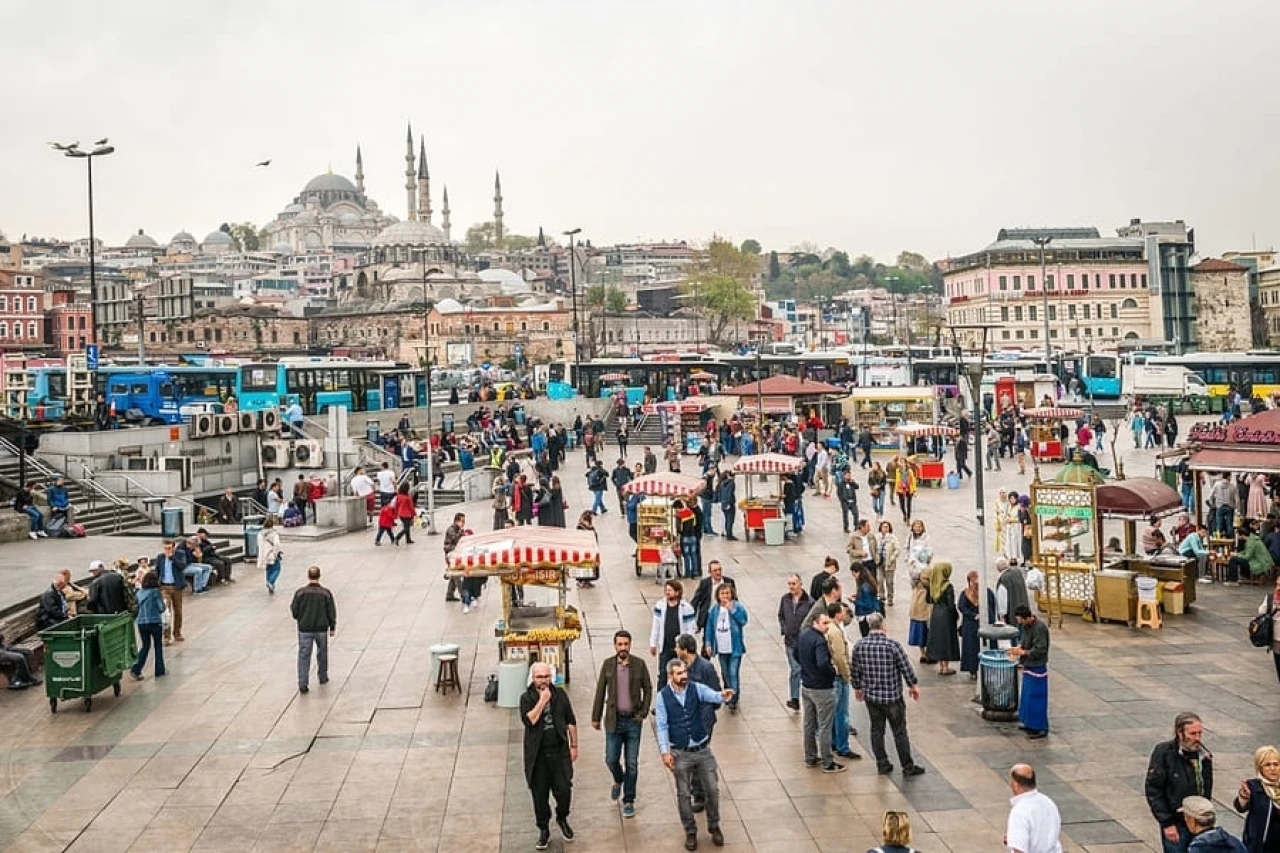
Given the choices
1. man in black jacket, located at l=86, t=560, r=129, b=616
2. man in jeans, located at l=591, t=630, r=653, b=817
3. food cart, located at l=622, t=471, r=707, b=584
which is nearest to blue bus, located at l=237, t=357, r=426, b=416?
food cart, located at l=622, t=471, r=707, b=584

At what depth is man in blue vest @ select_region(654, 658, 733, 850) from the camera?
8.00 m

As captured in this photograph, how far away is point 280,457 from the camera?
3538cm

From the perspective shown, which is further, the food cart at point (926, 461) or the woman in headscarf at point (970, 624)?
the food cart at point (926, 461)

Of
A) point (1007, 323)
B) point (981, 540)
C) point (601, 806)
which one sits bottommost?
point (601, 806)

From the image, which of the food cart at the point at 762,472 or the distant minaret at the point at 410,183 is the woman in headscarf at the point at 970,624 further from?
the distant minaret at the point at 410,183

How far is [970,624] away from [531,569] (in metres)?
4.59

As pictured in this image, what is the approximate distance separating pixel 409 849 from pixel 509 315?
114363 millimetres

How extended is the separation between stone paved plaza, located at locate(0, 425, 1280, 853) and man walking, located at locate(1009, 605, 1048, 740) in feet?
0.65

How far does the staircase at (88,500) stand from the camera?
973 inches

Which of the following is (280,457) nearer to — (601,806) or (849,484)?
(849,484)

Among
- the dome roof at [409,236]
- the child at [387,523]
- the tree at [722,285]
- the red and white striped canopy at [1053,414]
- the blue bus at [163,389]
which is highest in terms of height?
the dome roof at [409,236]

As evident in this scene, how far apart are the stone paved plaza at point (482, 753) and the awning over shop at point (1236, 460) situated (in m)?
2.41

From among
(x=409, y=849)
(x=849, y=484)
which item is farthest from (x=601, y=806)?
(x=849, y=484)

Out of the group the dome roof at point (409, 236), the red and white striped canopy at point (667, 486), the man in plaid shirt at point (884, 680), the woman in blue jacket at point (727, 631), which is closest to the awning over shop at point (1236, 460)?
the red and white striped canopy at point (667, 486)
